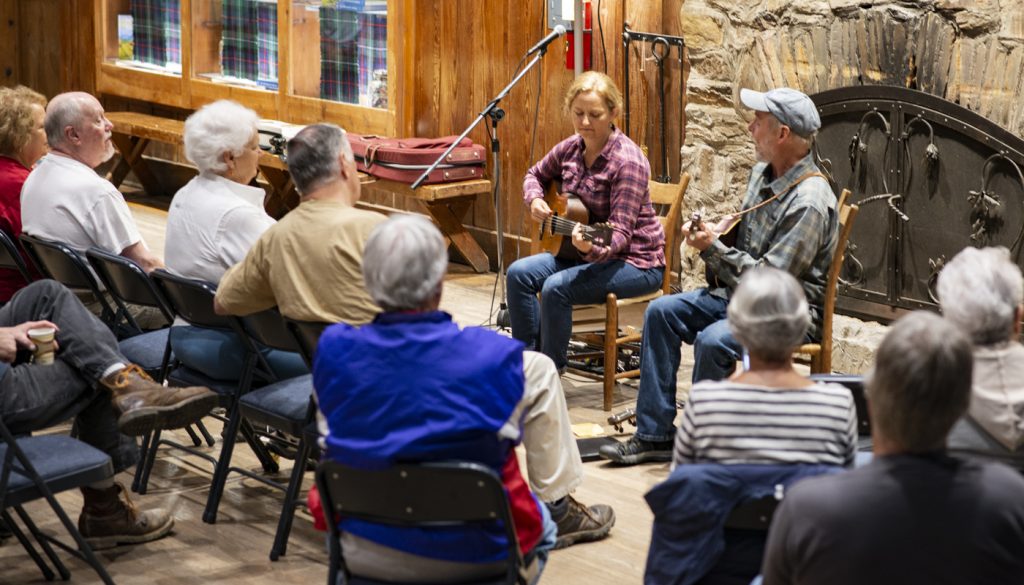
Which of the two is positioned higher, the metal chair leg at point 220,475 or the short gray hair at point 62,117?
the short gray hair at point 62,117

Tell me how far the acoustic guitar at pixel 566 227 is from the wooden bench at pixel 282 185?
1.95 metres

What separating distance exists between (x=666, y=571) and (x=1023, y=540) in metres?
0.70

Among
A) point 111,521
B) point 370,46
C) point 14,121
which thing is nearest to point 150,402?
point 111,521

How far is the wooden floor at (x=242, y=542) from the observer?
3500 millimetres

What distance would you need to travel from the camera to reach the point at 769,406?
2.42 metres

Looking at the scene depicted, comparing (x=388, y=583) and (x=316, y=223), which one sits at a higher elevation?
(x=316, y=223)

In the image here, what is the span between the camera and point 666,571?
2434 mm

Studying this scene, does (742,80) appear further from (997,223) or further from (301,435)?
(301,435)

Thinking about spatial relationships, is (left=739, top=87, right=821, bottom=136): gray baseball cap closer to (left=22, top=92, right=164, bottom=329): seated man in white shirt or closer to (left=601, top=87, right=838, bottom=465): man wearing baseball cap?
(left=601, top=87, right=838, bottom=465): man wearing baseball cap

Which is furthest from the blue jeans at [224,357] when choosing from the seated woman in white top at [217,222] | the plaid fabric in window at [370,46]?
the plaid fabric in window at [370,46]

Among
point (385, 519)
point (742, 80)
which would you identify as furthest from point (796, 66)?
point (385, 519)

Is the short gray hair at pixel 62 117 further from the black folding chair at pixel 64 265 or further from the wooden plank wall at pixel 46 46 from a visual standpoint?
the wooden plank wall at pixel 46 46

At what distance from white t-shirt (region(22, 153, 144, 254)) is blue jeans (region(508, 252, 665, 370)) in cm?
146

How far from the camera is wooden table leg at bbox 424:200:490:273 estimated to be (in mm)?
7109
